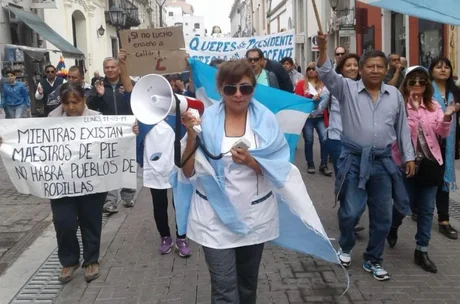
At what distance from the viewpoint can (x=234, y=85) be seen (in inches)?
122

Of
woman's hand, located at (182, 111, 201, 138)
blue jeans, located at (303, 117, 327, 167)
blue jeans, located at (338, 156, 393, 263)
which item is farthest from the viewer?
blue jeans, located at (303, 117, 327, 167)

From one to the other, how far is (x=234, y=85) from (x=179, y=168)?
0.56 metres

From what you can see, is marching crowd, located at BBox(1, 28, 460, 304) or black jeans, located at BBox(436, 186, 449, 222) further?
black jeans, located at BBox(436, 186, 449, 222)

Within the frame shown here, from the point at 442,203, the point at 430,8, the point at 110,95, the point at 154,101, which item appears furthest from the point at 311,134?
the point at 154,101

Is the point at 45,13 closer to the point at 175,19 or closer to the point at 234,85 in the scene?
the point at 234,85

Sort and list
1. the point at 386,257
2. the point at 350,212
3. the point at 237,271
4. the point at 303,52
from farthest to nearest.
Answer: the point at 303,52
the point at 386,257
the point at 350,212
the point at 237,271

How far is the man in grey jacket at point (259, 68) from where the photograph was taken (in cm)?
625

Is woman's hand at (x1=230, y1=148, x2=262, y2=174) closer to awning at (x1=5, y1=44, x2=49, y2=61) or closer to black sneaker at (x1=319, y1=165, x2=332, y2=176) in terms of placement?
black sneaker at (x1=319, y1=165, x2=332, y2=176)

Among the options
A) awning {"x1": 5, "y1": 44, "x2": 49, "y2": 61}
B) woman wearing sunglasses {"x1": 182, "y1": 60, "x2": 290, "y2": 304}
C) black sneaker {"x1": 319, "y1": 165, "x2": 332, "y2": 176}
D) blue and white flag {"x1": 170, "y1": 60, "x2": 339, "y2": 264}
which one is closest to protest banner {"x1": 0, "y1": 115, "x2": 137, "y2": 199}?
blue and white flag {"x1": 170, "y1": 60, "x2": 339, "y2": 264}

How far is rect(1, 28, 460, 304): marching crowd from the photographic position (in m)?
3.10

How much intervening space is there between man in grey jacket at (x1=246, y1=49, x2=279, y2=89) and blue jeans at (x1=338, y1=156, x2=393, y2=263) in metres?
2.09

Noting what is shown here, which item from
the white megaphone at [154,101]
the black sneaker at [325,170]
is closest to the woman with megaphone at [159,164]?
the white megaphone at [154,101]

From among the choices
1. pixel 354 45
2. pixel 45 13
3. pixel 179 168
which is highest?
pixel 45 13

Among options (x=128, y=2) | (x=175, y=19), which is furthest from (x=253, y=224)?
(x=175, y=19)
